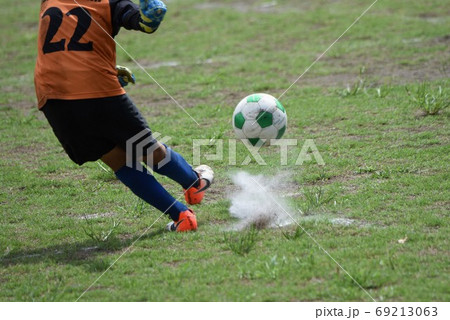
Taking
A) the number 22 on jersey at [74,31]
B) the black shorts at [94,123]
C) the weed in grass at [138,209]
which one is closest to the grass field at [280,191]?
the weed in grass at [138,209]

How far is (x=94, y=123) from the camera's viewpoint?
452 centimetres

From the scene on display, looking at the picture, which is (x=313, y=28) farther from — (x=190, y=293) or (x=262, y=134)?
Result: (x=190, y=293)

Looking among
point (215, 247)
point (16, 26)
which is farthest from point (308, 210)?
point (16, 26)

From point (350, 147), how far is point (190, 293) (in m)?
3.00

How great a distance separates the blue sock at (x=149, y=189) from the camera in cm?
474

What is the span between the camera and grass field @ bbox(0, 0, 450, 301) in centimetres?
397

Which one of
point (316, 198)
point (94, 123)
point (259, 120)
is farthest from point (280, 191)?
point (94, 123)

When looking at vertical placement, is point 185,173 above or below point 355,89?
above

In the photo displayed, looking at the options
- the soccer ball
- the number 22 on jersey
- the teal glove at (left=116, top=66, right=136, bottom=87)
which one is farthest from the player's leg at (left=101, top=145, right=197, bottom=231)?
the soccer ball

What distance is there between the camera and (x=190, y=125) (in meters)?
7.48

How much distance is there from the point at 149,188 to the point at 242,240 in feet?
2.59

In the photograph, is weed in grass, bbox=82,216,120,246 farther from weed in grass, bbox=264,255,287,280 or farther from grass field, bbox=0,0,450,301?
weed in grass, bbox=264,255,287,280

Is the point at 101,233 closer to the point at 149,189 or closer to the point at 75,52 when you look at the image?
the point at 149,189
